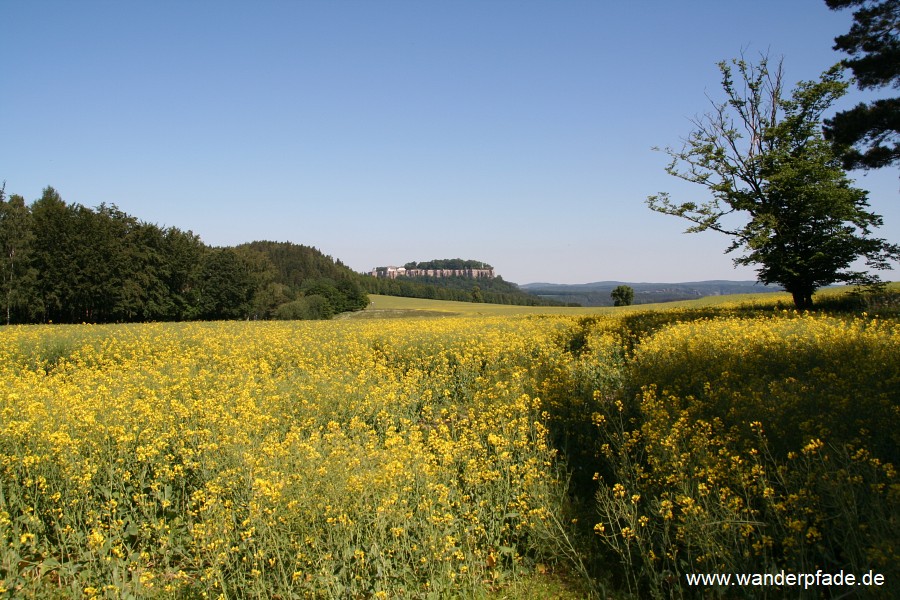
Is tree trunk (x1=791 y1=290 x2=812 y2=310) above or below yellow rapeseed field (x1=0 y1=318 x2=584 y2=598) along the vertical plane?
above

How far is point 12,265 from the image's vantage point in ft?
130

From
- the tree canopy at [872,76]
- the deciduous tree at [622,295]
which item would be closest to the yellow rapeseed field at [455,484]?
the tree canopy at [872,76]

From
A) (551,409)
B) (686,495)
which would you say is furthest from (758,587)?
(551,409)

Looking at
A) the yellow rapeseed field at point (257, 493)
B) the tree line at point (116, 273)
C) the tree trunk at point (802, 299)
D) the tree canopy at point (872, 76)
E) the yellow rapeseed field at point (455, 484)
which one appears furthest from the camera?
the tree line at point (116, 273)

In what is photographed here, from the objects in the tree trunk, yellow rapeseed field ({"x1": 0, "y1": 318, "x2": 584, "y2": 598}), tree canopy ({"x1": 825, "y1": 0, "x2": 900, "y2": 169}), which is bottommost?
yellow rapeseed field ({"x1": 0, "y1": 318, "x2": 584, "y2": 598})

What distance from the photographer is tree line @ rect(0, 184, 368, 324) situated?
4044 centimetres

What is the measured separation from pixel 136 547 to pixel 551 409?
5417 mm

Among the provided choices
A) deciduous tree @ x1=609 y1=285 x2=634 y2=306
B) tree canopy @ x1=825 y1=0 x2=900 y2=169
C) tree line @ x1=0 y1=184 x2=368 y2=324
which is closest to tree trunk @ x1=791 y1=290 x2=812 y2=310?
tree canopy @ x1=825 y1=0 x2=900 y2=169

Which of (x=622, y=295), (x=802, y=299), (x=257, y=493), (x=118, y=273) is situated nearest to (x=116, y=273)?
(x=118, y=273)

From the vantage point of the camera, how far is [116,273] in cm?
4588

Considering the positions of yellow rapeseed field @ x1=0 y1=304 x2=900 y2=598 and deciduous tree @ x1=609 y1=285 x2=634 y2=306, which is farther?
deciduous tree @ x1=609 y1=285 x2=634 y2=306

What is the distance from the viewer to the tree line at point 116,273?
40.4 m

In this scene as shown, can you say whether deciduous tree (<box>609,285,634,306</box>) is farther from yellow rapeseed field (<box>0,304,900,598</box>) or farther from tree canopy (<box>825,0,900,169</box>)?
yellow rapeseed field (<box>0,304,900,598</box>)

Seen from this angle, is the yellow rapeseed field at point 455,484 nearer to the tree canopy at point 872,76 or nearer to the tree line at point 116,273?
the tree canopy at point 872,76
